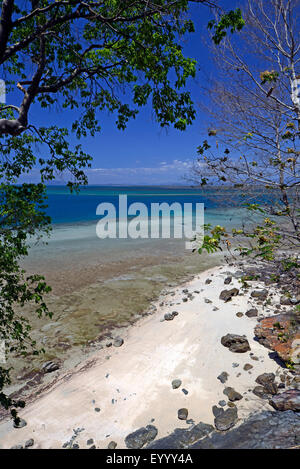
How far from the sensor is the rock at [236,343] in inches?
262

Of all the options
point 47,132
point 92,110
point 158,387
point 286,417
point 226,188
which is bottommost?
point 158,387

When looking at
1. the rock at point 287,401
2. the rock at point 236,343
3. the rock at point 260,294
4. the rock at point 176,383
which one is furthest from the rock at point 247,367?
the rock at point 260,294

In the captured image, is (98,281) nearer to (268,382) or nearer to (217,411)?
(217,411)

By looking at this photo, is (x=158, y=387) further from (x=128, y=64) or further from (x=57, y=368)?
(x=128, y=64)

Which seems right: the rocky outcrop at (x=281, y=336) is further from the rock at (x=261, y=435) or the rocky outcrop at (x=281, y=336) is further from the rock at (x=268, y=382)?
the rock at (x=261, y=435)

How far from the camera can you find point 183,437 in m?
4.71

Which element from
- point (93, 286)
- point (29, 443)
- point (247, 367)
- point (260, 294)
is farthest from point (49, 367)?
point (260, 294)

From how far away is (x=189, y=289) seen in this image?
12.1 meters

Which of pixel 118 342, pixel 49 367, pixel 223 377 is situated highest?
pixel 223 377

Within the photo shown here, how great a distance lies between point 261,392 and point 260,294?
4.35 meters

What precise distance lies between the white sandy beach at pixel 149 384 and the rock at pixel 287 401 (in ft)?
0.65

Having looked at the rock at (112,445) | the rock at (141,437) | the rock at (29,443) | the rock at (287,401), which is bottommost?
the rock at (29,443)

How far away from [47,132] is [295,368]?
7099 millimetres
